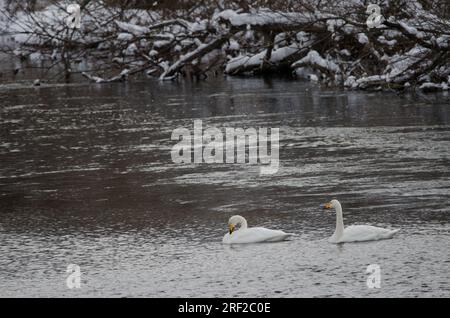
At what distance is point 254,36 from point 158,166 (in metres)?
18.2

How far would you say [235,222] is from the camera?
11664mm

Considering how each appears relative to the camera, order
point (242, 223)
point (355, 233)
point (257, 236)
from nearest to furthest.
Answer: point (355, 233) → point (257, 236) → point (242, 223)

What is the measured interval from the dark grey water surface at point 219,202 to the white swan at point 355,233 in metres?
0.12

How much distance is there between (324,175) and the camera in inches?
590

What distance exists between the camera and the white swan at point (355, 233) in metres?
11.3

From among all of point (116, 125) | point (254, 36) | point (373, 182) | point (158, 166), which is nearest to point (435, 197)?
point (373, 182)

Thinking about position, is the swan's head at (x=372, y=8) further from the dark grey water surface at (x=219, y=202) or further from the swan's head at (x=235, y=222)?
the swan's head at (x=235, y=222)

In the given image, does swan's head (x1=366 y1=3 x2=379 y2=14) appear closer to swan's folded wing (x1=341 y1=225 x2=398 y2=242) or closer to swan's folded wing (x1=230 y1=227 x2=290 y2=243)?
swan's folded wing (x1=341 y1=225 x2=398 y2=242)

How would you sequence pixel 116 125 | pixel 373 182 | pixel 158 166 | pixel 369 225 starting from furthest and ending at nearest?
pixel 116 125, pixel 158 166, pixel 373 182, pixel 369 225

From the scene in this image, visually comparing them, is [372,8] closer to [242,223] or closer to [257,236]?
[242,223]

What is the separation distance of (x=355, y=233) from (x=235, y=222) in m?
1.30

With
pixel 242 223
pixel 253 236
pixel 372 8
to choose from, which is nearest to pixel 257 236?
pixel 253 236

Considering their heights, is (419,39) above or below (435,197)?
above
